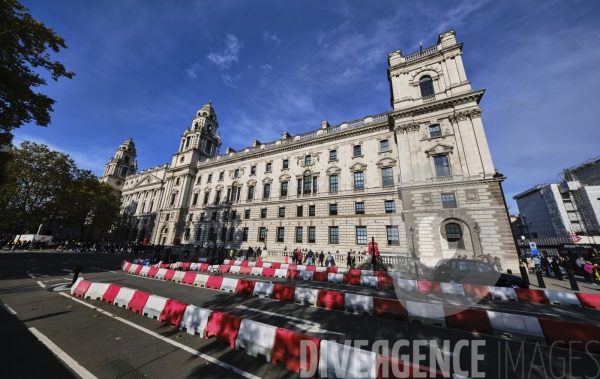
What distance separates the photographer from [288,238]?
2709cm

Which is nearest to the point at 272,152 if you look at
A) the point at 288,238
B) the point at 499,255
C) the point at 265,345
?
the point at 288,238

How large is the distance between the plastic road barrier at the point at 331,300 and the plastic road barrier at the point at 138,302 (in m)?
5.92

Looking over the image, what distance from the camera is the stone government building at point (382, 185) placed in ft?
59.6

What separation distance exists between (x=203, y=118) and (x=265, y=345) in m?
51.1

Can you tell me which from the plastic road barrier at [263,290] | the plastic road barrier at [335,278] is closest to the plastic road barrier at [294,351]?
the plastic road barrier at [263,290]

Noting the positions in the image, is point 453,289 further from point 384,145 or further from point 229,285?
point 384,145

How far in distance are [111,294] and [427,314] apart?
36.6 ft

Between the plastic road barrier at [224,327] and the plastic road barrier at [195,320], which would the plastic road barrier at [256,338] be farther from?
the plastic road barrier at [195,320]

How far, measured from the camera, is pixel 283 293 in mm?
8922

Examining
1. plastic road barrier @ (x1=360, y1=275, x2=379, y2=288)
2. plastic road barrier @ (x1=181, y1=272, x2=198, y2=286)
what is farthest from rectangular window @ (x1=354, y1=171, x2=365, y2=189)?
plastic road barrier @ (x1=181, y1=272, x2=198, y2=286)

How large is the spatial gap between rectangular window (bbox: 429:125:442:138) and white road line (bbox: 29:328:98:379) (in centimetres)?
2598

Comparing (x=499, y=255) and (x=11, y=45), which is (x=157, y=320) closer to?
(x=11, y=45)

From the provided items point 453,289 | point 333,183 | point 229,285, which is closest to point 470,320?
point 453,289

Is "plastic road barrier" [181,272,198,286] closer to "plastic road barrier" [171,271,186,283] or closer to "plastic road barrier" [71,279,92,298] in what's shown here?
"plastic road barrier" [171,271,186,283]
